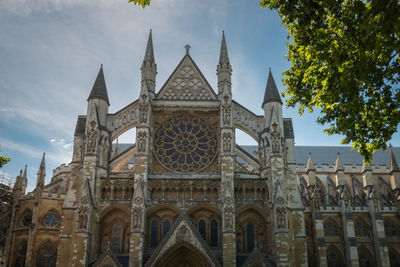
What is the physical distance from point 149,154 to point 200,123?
4.36m

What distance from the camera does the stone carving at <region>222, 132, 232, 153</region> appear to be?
24.7 metres

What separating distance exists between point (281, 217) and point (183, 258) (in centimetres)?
651

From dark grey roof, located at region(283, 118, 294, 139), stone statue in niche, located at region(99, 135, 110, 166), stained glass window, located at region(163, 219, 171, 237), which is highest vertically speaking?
dark grey roof, located at region(283, 118, 294, 139)

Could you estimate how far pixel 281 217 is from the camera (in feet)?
74.8

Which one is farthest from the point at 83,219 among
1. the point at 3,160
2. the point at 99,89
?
the point at 99,89

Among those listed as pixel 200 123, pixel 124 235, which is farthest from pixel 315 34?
pixel 124 235

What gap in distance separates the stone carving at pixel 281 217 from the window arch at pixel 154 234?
756cm

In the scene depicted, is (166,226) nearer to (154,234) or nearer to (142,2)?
(154,234)

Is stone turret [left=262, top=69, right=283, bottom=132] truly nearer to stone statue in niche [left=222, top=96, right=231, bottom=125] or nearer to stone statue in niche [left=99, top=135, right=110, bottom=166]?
stone statue in niche [left=222, top=96, right=231, bottom=125]

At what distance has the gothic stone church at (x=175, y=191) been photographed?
2256 cm

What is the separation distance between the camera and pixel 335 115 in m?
13.2

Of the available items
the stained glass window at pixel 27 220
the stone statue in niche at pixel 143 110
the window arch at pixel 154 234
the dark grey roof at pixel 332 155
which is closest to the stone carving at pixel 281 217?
the window arch at pixel 154 234

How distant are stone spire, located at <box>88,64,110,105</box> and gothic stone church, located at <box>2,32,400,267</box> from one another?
3.7 inches

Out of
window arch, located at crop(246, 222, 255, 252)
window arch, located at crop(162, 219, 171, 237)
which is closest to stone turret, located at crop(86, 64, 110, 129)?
window arch, located at crop(162, 219, 171, 237)
